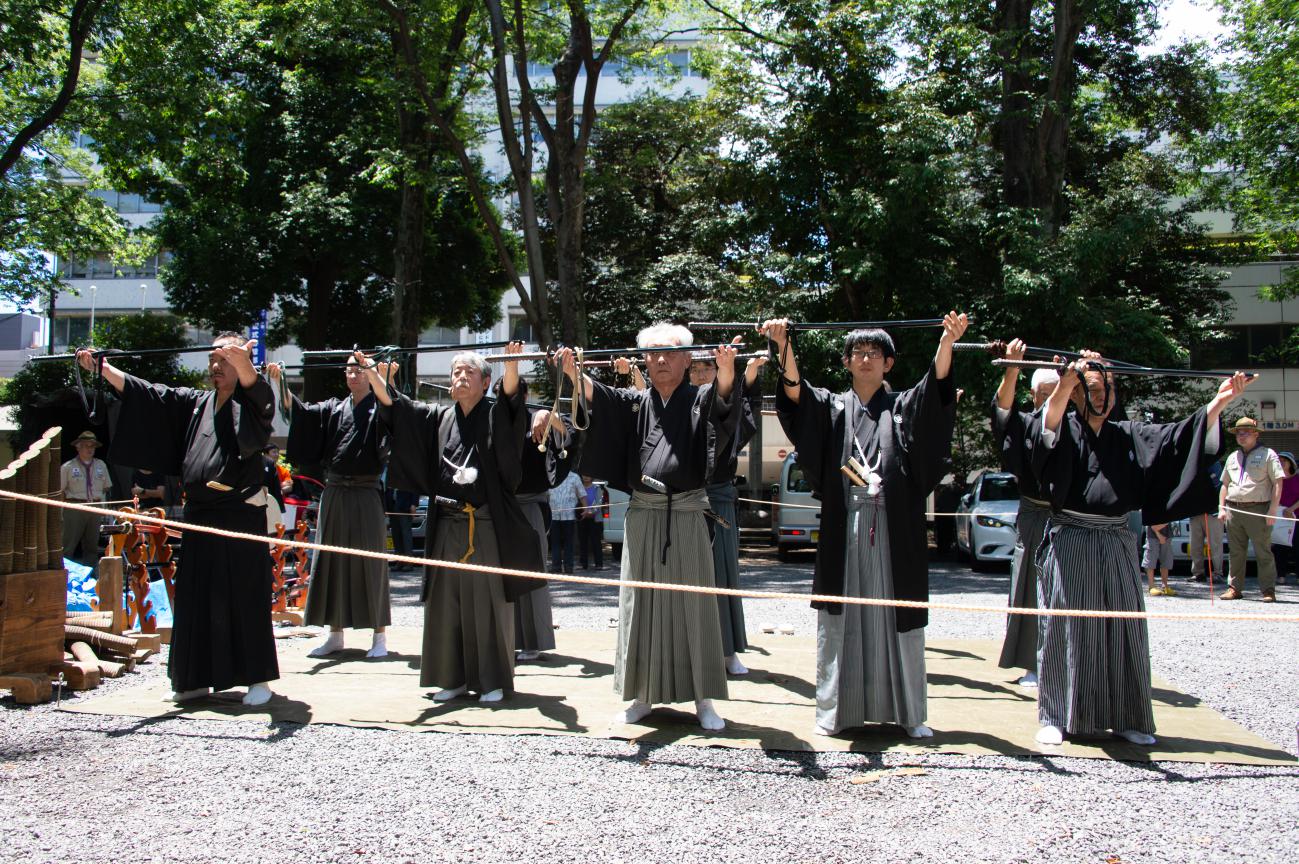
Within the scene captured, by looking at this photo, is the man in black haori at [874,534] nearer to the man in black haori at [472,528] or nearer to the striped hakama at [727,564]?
the striped hakama at [727,564]

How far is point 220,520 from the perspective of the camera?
5.82 m

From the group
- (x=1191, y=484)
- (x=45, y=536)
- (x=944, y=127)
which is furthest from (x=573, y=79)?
(x=1191, y=484)

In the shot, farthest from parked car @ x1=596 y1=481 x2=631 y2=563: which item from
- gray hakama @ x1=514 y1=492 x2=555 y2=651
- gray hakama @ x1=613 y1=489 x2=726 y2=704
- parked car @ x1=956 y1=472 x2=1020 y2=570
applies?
gray hakama @ x1=613 y1=489 x2=726 y2=704

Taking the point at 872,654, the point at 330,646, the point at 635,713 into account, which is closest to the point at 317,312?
the point at 330,646

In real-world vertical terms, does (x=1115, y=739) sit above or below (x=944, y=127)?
below

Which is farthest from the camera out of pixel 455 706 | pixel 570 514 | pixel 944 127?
pixel 944 127

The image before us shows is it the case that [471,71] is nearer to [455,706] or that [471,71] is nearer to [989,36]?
[989,36]

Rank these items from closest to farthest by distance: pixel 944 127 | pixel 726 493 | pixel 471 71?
pixel 726 493, pixel 944 127, pixel 471 71

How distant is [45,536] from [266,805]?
3.01 m

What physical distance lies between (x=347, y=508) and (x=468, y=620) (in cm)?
190

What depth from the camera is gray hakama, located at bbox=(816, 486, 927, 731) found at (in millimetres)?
5094

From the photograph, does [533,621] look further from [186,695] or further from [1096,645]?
[1096,645]

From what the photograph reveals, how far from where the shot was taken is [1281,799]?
4.28 m

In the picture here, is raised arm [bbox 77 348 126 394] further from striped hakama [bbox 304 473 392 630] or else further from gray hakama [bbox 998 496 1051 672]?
gray hakama [bbox 998 496 1051 672]
